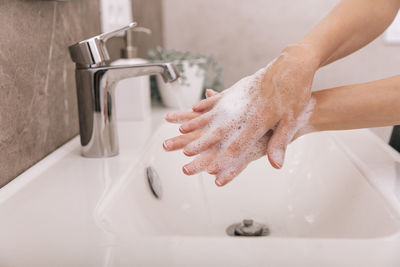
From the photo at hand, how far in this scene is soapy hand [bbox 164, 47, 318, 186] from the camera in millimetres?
500

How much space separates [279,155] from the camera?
0.49 metres

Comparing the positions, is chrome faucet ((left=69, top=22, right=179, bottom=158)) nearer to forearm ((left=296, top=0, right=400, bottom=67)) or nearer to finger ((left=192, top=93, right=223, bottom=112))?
finger ((left=192, top=93, right=223, bottom=112))

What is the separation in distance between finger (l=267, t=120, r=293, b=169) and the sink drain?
0.53ft

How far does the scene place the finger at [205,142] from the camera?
515mm

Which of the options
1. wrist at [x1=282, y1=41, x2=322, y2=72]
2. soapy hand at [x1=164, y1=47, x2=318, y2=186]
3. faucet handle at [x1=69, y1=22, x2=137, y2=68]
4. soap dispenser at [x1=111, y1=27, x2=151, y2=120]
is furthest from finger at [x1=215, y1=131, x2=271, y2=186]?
soap dispenser at [x1=111, y1=27, x2=151, y2=120]

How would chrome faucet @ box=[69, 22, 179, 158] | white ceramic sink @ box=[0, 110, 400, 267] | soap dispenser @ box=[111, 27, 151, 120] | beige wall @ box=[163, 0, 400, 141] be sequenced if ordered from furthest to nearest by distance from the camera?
1. beige wall @ box=[163, 0, 400, 141]
2. soap dispenser @ box=[111, 27, 151, 120]
3. chrome faucet @ box=[69, 22, 179, 158]
4. white ceramic sink @ box=[0, 110, 400, 267]

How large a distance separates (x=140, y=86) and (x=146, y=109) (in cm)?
8

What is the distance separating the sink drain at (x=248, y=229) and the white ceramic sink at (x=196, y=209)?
0.07ft

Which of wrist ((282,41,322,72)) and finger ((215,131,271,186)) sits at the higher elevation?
wrist ((282,41,322,72))

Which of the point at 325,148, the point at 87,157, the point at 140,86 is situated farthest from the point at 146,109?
the point at 325,148

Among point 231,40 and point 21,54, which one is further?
point 231,40

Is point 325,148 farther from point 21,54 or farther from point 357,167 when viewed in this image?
point 21,54

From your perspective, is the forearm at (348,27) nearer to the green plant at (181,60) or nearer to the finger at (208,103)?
the finger at (208,103)

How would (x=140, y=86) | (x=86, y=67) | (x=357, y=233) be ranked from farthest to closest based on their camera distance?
1. (x=140, y=86)
2. (x=86, y=67)
3. (x=357, y=233)
